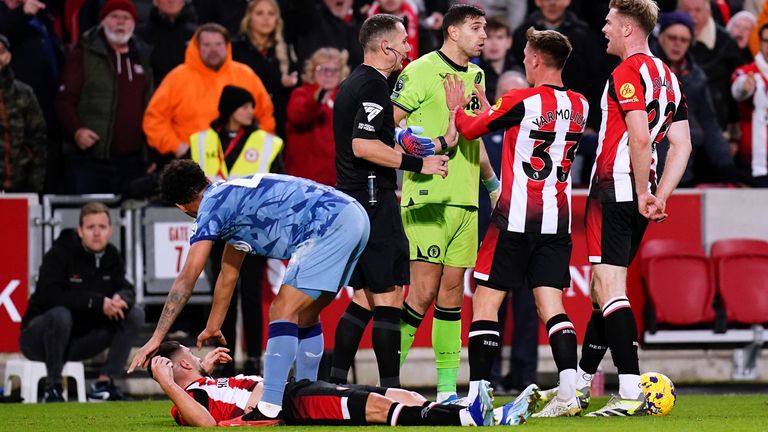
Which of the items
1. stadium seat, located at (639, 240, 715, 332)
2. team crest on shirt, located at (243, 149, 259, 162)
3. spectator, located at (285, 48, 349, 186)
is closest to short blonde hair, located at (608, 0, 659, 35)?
stadium seat, located at (639, 240, 715, 332)

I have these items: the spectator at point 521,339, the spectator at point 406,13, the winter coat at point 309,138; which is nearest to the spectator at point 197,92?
the winter coat at point 309,138

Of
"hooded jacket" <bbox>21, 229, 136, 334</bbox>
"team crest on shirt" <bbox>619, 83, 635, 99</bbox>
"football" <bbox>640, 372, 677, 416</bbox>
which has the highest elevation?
"team crest on shirt" <bbox>619, 83, 635, 99</bbox>

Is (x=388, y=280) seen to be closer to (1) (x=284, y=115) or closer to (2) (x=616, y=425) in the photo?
(2) (x=616, y=425)

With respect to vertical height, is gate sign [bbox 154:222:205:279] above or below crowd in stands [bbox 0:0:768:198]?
below

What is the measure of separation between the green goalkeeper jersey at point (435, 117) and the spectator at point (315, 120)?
12.1 ft

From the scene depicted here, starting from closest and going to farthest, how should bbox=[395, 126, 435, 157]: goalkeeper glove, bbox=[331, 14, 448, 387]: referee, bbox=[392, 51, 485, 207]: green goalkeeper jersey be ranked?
bbox=[395, 126, 435, 157]: goalkeeper glove
bbox=[331, 14, 448, 387]: referee
bbox=[392, 51, 485, 207]: green goalkeeper jersey

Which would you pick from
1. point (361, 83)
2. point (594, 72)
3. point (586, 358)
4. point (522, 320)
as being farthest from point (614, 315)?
point (594, 72)

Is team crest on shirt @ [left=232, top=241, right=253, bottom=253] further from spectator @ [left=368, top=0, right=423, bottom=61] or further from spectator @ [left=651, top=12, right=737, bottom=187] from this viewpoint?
spectator @ [left=651, top=12, right=737, bottom=187]

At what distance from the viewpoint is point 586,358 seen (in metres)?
9.44

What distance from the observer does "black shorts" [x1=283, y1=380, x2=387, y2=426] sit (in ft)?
25.9

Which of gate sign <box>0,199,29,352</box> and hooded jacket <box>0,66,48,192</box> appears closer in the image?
gate sign <box>0,199,29,352</box>

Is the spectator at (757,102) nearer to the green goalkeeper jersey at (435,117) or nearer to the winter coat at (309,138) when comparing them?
the winter coat at (309,138)

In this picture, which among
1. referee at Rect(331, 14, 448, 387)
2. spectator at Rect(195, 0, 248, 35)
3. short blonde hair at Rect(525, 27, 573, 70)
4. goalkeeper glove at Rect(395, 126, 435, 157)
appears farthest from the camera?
spectator at Rect(195, 0, 248, 35)

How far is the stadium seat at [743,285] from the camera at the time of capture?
42.6 ft
